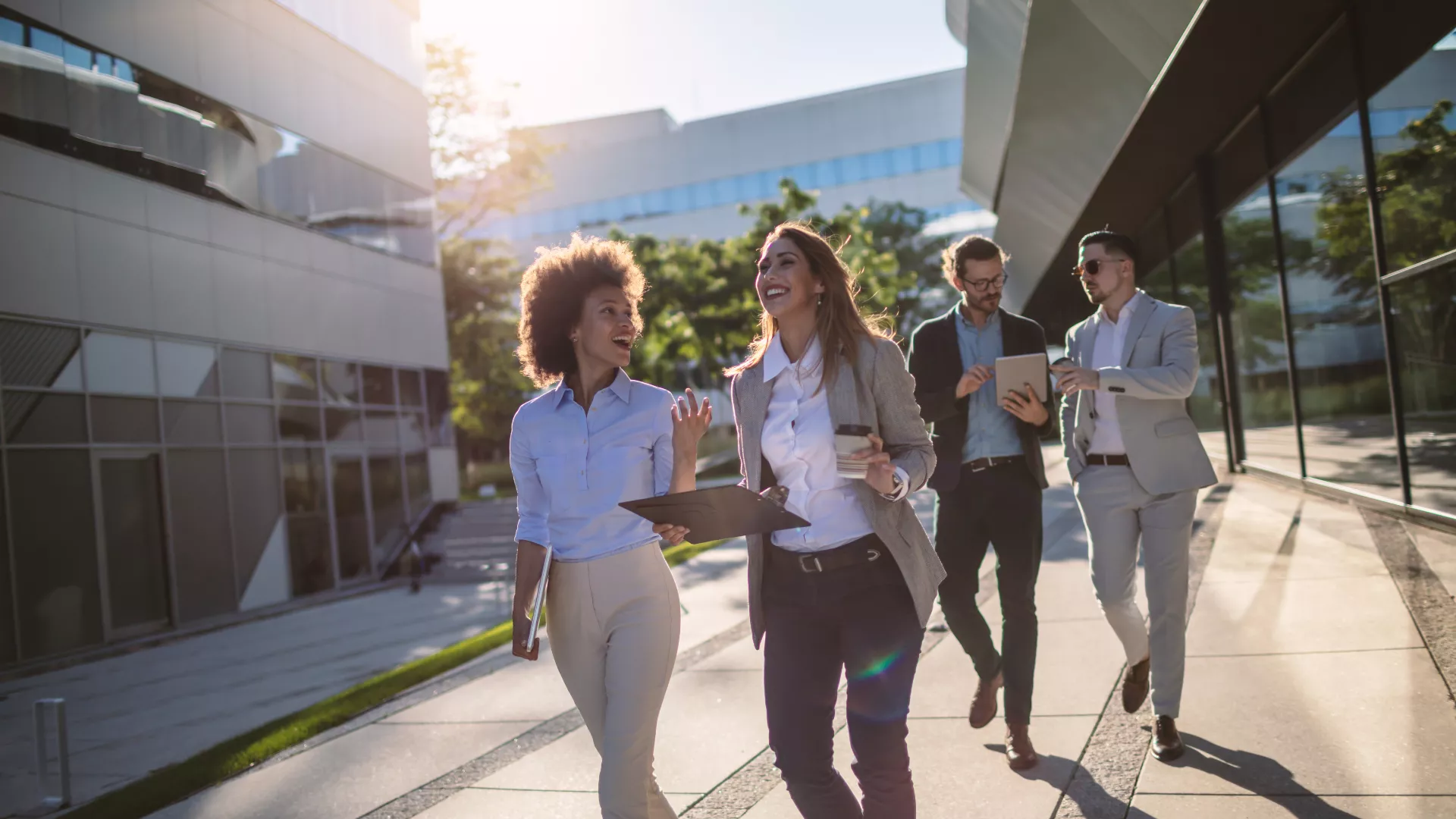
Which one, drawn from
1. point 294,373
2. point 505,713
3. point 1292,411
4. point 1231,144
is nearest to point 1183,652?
point 505,713

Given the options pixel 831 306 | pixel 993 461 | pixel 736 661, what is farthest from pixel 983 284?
pixel 736 661

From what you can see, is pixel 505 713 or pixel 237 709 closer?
pixel 505 713

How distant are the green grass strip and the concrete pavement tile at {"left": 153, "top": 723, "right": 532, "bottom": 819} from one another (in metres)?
0.25

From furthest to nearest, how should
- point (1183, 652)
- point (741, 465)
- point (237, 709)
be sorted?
1. point (237, 709)
2. point (1183, 652)
3. point (741, 465)

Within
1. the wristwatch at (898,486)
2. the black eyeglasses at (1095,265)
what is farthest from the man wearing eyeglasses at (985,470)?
the wristwatch at (898,486)

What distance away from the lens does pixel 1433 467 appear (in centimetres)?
689

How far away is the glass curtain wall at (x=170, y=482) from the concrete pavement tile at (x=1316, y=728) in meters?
11.9

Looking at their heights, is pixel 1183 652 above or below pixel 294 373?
below

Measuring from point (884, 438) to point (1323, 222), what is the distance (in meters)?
7.38

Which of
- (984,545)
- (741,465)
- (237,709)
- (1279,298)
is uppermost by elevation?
(1279,298)

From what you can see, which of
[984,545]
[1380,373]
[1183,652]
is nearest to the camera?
[1183,652]

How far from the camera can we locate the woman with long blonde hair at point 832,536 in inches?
111

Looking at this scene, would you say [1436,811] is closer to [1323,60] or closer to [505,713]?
[505,713]

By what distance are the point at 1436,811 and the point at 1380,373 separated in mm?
5386
